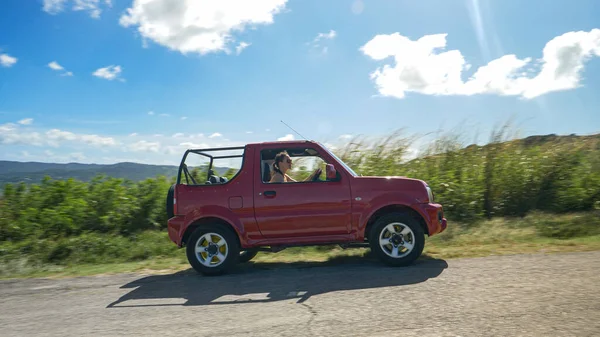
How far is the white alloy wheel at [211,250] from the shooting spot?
23.2 feet

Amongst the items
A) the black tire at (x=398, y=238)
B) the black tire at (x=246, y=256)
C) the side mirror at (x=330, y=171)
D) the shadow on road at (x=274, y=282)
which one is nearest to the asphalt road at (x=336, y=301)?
the shadow on road at (x=274, y=282)

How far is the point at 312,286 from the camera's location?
19.4 feet

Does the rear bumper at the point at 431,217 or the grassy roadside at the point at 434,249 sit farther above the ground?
the rear bumper at the point at 431,217

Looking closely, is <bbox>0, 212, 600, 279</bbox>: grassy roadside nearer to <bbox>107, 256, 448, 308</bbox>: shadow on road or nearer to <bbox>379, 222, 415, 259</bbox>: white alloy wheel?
<bbox>107, 256, 448, 308</bbox>: shadow on road

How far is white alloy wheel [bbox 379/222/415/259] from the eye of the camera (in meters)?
6.79

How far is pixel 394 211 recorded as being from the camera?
275 inches

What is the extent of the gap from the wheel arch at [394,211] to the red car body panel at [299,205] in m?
0.10

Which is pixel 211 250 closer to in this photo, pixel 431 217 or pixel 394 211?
pixel 394 211

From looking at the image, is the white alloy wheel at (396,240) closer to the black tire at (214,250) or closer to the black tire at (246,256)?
the black tire at (214,250)

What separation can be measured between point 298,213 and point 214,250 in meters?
1.42

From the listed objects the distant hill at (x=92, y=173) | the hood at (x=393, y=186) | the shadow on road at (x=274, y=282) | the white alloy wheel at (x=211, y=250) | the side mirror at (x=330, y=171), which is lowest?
the shadow on road at (x=274, y=282)

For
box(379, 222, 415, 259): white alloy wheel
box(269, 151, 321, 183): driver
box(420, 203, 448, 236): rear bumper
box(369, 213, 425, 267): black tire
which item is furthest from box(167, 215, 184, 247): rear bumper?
box(420, 203, 448, 236): rear bumper

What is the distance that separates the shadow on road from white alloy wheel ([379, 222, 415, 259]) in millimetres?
243

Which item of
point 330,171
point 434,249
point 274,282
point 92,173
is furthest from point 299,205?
point 92,173
